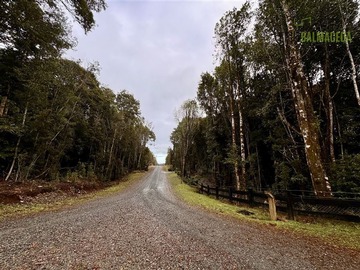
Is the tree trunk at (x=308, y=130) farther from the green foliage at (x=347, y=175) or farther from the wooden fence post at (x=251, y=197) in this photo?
the wooden fence post at (x=251, y=197)

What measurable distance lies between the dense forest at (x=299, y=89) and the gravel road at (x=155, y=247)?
363 cm

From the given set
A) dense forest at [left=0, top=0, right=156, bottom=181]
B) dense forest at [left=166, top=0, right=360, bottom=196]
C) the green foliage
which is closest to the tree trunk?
dense forest at [left=166, top=0, right=360, bottom=196]

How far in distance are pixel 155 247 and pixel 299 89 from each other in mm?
7490

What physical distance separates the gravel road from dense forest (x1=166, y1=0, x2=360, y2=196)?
11.9ft

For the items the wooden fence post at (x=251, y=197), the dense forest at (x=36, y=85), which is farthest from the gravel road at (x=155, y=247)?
the dense forest at (x=36, y=85)

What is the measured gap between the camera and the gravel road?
304cm

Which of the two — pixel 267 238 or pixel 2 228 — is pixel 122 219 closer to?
pixel 2 228

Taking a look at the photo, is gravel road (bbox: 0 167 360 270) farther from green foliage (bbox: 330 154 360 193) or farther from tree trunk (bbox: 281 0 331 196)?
green foliage (bbox: 330 154 360 193)

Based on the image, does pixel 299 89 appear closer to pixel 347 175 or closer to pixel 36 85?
pixel 347 175

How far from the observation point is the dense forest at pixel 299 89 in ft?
24.6

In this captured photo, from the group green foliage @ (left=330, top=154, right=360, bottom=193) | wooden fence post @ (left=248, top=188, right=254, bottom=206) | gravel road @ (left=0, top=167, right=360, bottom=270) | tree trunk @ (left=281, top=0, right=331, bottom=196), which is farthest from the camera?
wooden fence post @ (left=248, top=188, right=254, bottom=206)

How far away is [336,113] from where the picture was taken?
11.2 m

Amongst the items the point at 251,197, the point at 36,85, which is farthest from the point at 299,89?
the point at 36,85

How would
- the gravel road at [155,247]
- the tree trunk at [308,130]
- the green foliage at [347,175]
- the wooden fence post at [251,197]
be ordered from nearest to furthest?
the gravel road at [155,247]
the tree trunk at [308,130]
the green foliage at [347,175]
the wooden fence post at [251,197]
